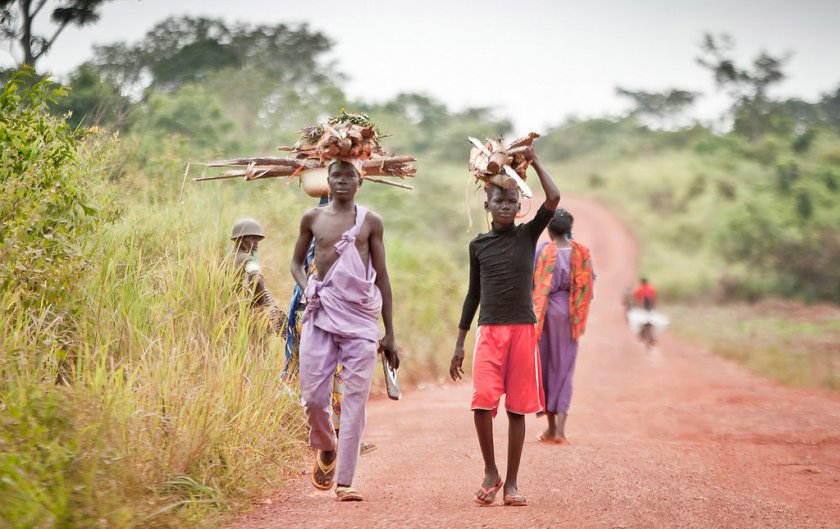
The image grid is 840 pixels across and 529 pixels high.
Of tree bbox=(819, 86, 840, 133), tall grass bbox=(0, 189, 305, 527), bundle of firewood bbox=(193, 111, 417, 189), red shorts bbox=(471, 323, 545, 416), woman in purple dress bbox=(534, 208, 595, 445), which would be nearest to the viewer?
tall grass bbox=(0, 189, 305, 527)

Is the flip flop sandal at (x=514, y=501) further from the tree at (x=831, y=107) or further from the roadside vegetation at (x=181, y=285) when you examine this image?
the tree at (x=831, y=107)

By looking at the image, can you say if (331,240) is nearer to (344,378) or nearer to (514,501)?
(344,378)

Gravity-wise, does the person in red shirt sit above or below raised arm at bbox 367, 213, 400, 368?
above

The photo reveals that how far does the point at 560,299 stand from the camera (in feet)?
28.3

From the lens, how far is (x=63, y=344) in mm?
6586

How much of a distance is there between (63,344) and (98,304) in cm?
45

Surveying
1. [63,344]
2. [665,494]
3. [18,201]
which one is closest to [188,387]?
[63,344]

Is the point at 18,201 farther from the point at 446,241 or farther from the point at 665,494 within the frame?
the point at 446,241

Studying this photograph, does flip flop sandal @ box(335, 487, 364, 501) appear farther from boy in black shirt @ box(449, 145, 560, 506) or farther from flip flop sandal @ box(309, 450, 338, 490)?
boy in black shirt @ box(449, 145, 560, 506)

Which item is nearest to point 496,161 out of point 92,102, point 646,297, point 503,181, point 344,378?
point 503,181

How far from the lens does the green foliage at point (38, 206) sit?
248 inches

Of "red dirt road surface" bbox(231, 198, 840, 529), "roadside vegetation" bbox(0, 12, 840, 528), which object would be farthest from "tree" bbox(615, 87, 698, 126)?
"red dirt road surface" bbox(231, 198, 840, 529)

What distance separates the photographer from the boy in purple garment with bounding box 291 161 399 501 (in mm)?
5668

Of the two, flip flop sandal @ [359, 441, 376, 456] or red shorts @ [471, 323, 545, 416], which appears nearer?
red shorts @ [471, 323, 545, 416]
